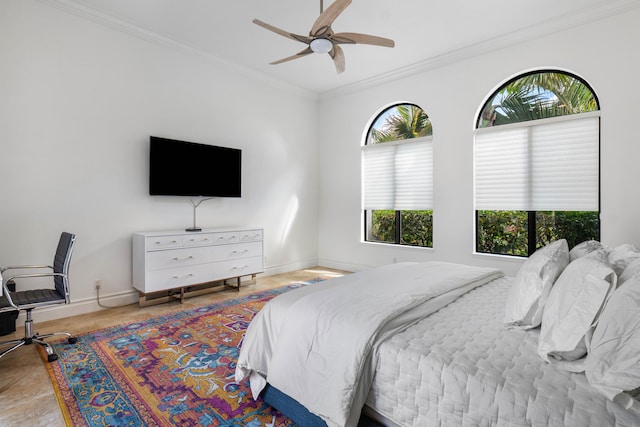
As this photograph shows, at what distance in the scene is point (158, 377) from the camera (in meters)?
2.16

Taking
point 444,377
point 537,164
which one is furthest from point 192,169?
point 537,164

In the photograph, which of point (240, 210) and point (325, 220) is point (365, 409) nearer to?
point (240, 210)

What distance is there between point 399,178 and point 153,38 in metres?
3.71

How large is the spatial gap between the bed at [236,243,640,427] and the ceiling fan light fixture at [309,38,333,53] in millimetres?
2045

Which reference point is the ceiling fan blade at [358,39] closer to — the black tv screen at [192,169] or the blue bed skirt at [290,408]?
the black tv screen at [192,169]

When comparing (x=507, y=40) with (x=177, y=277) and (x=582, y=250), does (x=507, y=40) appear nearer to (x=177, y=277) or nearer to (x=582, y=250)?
(x=582, y=250)

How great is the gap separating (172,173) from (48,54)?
157cm

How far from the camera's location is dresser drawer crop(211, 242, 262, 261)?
4082mm

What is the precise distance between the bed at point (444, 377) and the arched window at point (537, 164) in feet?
8.26

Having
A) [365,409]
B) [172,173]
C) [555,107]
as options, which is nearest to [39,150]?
[172,173]

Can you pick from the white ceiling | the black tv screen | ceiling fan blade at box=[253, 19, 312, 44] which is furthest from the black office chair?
the white ceiling

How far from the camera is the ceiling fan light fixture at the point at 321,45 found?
9.04 feet

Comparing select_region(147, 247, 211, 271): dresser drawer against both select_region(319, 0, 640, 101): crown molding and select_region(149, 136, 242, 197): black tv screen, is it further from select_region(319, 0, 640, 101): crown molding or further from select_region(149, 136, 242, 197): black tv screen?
select_region(319, 0, 640, 101): crown molding

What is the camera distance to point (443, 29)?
3730 millimetres
